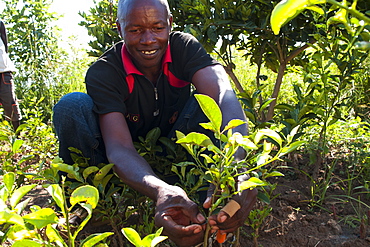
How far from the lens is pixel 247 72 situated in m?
5.01

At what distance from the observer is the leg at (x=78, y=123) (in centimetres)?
203

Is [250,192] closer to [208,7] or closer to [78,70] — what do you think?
[208,7]

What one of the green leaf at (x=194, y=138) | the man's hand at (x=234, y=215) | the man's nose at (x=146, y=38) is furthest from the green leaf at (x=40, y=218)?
the man's nose at (x=146, y=38)

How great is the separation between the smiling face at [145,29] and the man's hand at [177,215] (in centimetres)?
97

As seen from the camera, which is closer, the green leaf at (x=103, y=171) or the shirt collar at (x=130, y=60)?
the green leaf at (x=103, y=171)

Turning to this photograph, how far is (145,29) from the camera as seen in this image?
204 centimetres

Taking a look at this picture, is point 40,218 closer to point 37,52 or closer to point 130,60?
point 130,60

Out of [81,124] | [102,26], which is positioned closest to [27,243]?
[81,124]

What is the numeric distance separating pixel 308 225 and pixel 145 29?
1.35m

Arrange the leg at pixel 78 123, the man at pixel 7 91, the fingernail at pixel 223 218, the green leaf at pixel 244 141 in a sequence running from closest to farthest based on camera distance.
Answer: the green leaf at pixel 244 141
the fingernail at pixel 223 218
the leg at pixel 78 123
the man at pixel 7 91

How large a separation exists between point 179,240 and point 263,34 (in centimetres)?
177

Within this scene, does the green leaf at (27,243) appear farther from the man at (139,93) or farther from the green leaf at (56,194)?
the man at (139,93)

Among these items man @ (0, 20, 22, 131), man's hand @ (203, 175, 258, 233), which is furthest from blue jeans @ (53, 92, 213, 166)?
man @ (0, 20, 22, 131)

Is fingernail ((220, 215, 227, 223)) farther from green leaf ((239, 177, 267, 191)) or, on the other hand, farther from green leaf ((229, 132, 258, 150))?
green leaf ((229, 132, 258, 150))
